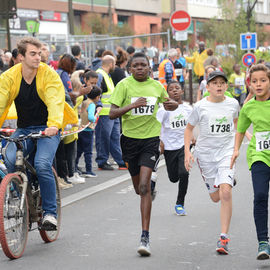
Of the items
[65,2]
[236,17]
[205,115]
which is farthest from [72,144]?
[65,2]

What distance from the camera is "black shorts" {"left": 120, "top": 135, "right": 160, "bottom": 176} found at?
22.9 feet

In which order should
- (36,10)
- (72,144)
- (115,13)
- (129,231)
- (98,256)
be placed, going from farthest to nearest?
(115,13) → (36,10) → (72,144) → (129,231) → (98,256)

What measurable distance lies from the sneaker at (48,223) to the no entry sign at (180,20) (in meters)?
16.1

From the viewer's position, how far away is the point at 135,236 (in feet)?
24.0

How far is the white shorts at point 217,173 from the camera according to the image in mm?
6821

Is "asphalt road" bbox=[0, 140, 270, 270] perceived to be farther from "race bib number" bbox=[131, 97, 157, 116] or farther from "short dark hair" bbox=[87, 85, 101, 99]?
"short dark hair" bbox=[87, 85, 101, 99]

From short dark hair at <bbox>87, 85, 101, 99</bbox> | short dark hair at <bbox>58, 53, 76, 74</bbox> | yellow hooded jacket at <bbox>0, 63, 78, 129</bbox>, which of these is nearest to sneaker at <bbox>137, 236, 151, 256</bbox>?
yellow hooded jacket at <bbox>0, 63, 78, 129</bbox>

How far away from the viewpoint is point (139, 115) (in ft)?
23.0

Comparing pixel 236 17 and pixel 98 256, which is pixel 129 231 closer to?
pixel 98 256

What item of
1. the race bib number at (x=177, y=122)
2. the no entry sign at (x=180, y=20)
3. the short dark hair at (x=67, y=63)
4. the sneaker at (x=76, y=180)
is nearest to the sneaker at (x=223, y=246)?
the race bib number at (x=177, y=122)

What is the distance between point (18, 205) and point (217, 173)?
1894mm

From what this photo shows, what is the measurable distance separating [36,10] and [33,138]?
4683cm

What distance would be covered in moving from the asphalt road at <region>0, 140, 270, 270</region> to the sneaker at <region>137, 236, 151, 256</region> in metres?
0.06

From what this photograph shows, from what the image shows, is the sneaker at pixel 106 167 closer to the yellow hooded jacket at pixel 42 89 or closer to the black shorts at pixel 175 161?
the black shorts at pixel 175 161
